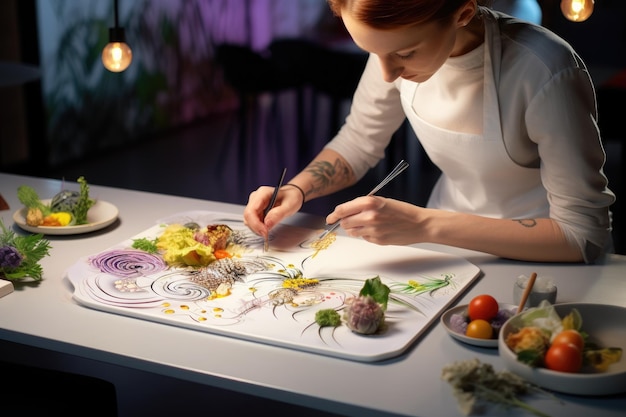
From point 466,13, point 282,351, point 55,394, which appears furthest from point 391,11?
point 55,394

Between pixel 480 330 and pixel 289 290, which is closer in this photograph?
pixel 480 330

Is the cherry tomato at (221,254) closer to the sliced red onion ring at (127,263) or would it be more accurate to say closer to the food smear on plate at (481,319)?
the sliced red onion ring at (127,263)

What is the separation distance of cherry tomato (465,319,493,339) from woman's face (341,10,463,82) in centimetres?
55

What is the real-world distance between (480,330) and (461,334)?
3cm

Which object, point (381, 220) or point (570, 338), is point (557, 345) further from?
point (381, 220)

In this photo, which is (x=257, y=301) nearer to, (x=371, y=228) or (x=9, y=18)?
(x=371, y=228)

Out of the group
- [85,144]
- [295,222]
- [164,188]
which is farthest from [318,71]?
[295,222]

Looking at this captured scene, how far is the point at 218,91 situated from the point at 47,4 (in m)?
1.62

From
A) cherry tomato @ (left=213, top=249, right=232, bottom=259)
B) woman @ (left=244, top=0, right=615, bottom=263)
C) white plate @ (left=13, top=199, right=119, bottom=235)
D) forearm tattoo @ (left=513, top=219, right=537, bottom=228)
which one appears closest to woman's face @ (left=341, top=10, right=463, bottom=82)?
woman @ (left=244, top=0, right=615, bottom=263)

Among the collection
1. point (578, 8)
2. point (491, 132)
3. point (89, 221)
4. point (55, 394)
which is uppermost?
point (578, 8)

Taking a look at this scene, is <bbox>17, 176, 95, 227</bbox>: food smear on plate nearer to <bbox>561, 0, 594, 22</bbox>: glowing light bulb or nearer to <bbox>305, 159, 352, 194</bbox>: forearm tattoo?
<bbox>305, 159, 352, 194</bbox>: forearm tattoo

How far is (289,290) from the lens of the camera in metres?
1.60

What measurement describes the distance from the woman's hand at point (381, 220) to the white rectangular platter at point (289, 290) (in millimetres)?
63

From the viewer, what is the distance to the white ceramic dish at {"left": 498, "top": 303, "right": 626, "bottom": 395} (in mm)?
1237
